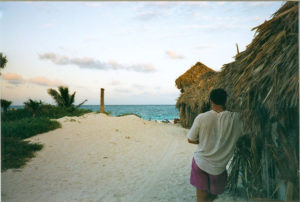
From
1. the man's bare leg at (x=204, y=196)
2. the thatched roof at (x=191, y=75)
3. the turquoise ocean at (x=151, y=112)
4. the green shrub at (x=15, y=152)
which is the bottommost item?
the turquoise ocean at (x=151, y=112)

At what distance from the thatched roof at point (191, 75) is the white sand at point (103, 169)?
16.3 feet

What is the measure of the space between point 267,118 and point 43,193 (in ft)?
10.8

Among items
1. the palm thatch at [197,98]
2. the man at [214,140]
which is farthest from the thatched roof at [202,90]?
the man at [214,140]

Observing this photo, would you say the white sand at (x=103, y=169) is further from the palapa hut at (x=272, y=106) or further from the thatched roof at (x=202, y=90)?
the thatched roof at (x=202, y=90)

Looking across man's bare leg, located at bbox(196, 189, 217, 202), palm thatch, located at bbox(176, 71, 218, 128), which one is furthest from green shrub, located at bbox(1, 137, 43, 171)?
palm thatch, located at bbox(176, 71, 218, 128)

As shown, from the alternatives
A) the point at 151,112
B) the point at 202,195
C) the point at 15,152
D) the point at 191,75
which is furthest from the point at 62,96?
the point at 151,112

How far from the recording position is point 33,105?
10.3 metres

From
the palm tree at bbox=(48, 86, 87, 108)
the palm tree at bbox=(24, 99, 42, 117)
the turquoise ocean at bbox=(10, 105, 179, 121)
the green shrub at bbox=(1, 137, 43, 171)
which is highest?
the palm tree at bbox=(48, 86, 87, 108)

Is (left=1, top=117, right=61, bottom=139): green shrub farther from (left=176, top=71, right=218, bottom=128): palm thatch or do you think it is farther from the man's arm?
the man's arm

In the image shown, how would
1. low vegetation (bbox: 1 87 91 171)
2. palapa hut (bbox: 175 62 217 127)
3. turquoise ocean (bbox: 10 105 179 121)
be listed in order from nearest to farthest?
low vegetation (bbox: 1 87 91 171) < palapa hut (bbox: 175 62 217 127) < turquoise ocean (bbox: 10 105 179 121)

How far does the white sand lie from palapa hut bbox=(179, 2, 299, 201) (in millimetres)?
784

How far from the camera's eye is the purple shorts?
2066 millimetres

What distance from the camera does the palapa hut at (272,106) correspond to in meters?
2.05

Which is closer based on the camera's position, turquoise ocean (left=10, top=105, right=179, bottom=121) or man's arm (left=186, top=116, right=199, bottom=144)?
man's arm (left=186, top=116, right=199, bottom=144)
